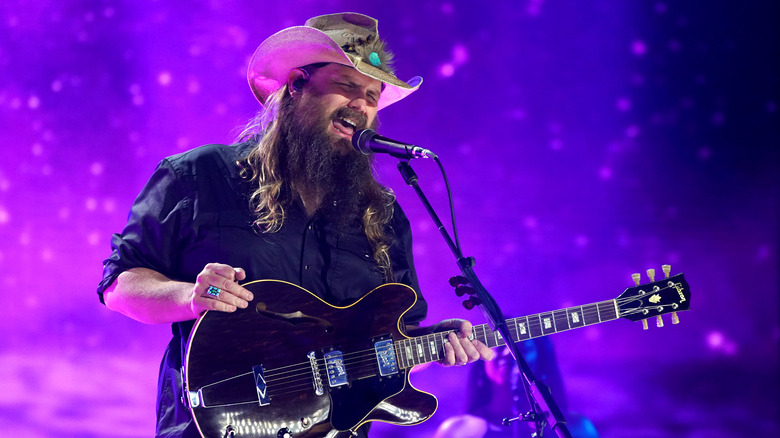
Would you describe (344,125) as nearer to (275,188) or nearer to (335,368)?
(275,188)

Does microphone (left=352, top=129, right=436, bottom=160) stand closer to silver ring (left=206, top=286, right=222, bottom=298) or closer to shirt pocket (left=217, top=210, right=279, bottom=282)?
shirt pocket (left=217, top=210, right=279, bottom=282)

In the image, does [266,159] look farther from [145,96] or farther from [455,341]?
[145,96]

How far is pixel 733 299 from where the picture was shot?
4.68 meters

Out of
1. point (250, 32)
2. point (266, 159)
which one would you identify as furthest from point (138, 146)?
point (266, 159)

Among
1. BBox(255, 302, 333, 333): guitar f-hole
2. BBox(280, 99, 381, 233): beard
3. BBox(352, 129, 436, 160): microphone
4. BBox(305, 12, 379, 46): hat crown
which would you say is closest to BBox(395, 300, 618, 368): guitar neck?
BBox(255, 302, 333, 333): guitar f-hole

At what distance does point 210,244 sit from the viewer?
228 cm

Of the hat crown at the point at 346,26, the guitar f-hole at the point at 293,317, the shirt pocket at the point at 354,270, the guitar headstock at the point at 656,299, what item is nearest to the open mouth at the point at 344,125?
the hat crown at the point at 346,26

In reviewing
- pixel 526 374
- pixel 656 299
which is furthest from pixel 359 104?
pixel 656 299

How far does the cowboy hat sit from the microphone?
404mm

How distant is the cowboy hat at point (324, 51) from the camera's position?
2637 mm

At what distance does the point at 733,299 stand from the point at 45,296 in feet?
15.1

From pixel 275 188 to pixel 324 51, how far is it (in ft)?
2.09

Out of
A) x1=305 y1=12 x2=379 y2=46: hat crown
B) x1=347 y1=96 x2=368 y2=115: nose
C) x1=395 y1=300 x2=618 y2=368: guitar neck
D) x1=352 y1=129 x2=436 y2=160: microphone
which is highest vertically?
x1=305 y1=12 x2=379 y2=46: hat crown

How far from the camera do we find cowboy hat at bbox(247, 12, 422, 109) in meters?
2.64
